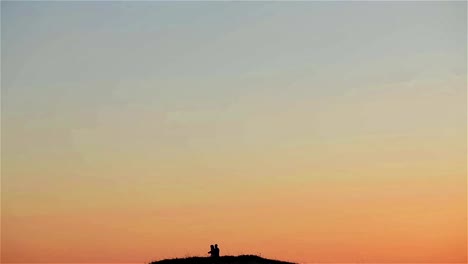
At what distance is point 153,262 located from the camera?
93.4 meters

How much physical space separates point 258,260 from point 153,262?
8.67 m

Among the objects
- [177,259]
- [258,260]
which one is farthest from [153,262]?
[258,260]

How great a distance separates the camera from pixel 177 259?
3590 inches

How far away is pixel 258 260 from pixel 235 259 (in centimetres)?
193

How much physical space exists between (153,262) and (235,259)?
745 centimetres

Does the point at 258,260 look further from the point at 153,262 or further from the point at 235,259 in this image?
the point at 153,262

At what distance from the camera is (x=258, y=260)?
9044 centimetres

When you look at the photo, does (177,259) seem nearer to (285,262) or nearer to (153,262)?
(153,262)

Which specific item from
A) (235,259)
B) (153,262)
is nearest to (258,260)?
(235,259)

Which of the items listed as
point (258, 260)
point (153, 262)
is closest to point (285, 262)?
point (258, 260)

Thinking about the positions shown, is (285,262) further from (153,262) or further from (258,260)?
(153,262)

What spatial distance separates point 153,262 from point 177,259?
299 centimetres

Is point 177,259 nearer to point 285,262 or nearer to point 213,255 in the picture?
point 213,255

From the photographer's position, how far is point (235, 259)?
89.6 meters
